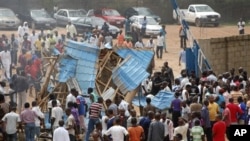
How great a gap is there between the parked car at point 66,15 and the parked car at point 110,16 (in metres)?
0.61

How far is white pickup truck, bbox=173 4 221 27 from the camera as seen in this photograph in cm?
4475

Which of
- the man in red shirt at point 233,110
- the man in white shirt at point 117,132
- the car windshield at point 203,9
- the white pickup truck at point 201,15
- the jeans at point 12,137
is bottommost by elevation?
the white pickup truck at point 201,15

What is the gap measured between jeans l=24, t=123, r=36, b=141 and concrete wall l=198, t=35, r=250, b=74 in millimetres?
10795

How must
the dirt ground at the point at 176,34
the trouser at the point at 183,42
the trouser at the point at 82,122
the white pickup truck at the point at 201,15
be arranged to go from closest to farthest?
the trouser at the point at 82,122, the dirt ground at the point at 176,34, the trouser at the point at 183,42, the white pickup truck at the point at 201,15

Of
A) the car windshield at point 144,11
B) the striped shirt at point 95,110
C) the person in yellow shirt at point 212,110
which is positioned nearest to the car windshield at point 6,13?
the car windshield at point 144,11

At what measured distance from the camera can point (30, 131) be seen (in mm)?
18953

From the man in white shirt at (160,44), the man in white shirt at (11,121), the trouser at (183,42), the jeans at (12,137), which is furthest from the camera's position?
the trouser at (183,42)

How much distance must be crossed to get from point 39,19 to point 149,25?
6.04 m

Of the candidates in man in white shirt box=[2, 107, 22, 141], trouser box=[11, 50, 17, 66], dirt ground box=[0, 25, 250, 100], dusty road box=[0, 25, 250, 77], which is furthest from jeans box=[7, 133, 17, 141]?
dusty road box=[0, 25, 250, 77]

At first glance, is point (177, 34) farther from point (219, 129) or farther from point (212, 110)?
point (219, 129)

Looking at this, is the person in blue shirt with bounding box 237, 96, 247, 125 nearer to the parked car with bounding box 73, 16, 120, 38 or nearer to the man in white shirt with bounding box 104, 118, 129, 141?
the man in white shirt with bounding box 104, 118, 129, 141

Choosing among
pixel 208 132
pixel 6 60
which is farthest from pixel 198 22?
pixel 208 132

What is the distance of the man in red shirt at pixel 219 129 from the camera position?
18.0 m

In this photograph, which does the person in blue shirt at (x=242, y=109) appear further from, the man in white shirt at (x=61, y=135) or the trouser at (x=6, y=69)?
the trouser at (x=6, y=69)
